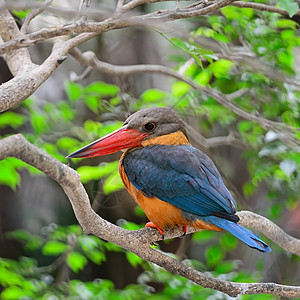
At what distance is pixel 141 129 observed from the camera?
201cm

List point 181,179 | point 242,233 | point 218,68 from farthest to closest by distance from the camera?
point 218,68, point 181,179, point 242,233

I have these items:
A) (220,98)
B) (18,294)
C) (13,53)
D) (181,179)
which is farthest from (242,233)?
(18,294)

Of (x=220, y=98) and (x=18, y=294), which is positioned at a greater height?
(x=220, y=98)

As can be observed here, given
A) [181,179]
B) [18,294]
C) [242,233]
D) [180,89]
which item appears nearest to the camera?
[242,233]

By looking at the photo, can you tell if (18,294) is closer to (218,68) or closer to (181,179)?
(181,179)

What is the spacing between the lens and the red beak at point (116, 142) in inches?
75.5

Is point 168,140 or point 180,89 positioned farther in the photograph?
point 180,89

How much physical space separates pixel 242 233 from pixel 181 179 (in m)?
0.37

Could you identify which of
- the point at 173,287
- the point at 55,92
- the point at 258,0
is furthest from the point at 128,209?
the point at 258,0

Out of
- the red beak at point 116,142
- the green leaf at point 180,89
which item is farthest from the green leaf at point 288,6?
the green leaf at point 180,89

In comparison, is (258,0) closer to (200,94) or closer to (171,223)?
(200,94)

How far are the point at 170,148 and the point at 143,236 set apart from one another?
1.35 ft

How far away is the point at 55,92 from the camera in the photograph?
15.2ft

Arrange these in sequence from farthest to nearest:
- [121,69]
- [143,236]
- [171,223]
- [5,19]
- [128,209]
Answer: [128,209] → [121,69] → [5,19] → [171,223] → [143,236]
